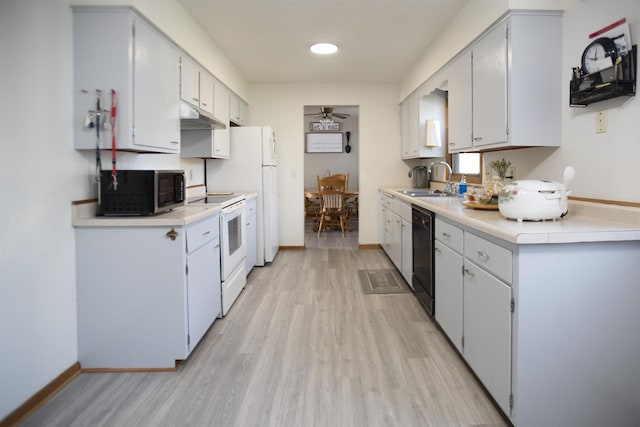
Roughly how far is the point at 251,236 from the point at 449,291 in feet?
8.28

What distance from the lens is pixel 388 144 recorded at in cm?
569

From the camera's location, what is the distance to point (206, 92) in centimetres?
360

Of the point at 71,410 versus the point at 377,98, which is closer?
the point at 71,410

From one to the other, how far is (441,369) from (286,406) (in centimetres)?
90

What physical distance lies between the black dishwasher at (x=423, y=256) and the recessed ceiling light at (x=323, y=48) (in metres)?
1.84

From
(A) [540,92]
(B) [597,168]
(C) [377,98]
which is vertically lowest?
(B) [597,168]

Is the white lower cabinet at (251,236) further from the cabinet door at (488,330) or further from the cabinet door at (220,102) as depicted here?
the cabinet door at (488,330)

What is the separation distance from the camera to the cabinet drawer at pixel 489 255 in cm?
167

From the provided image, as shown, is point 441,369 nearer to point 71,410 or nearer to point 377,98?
point 71,410

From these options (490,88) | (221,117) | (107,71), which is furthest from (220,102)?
(490,88)

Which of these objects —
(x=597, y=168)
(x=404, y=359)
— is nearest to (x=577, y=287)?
(x=597, y=168)

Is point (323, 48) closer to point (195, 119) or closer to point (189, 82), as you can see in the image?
point (189, 82)

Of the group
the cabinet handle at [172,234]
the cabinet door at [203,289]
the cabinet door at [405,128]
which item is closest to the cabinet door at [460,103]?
the cabinet door at [405,128]

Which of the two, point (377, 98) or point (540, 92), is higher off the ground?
point (377, 98)
